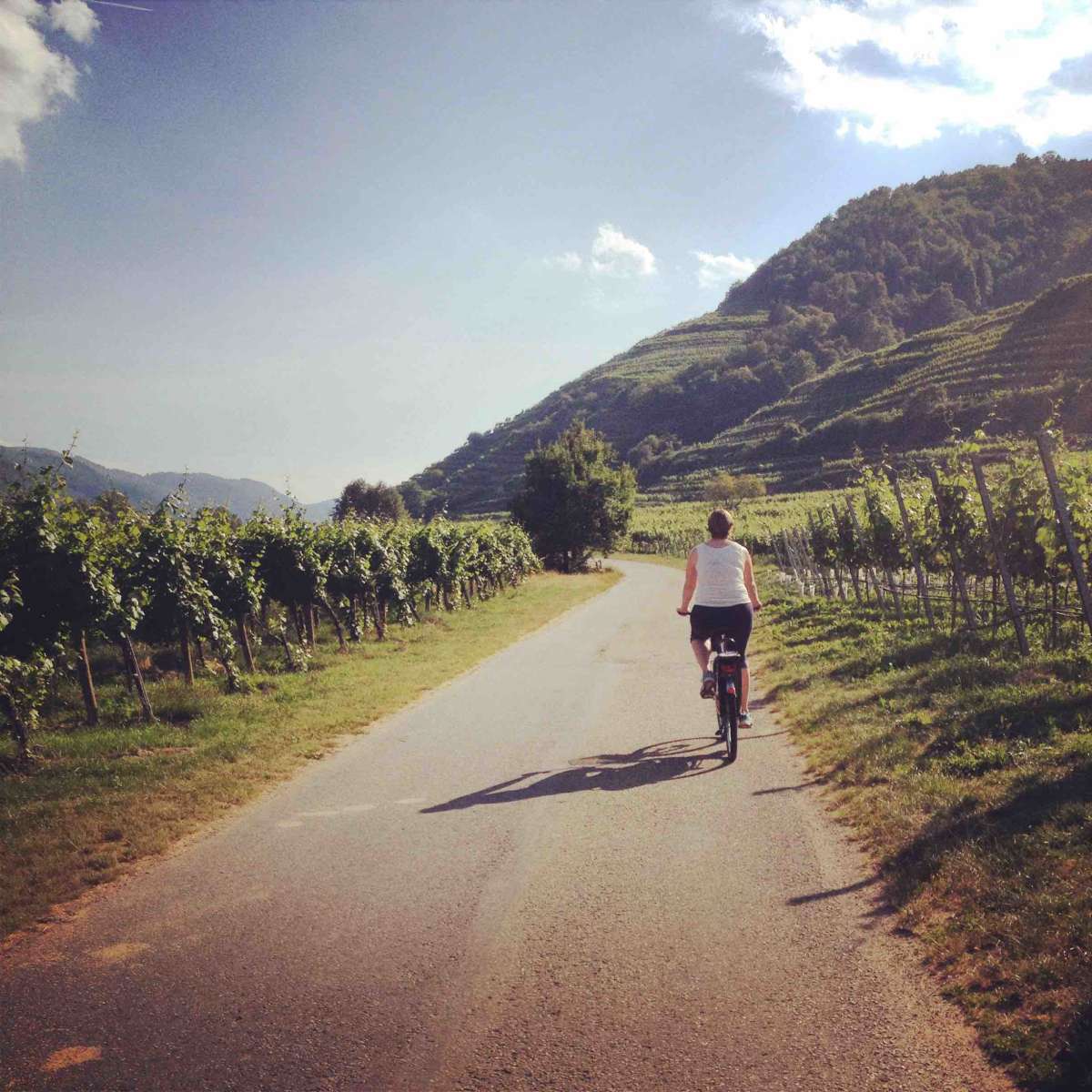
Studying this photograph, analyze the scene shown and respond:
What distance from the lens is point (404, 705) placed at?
10.4m

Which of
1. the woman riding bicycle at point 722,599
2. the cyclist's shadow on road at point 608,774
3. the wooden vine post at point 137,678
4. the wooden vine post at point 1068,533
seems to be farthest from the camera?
the wooden vine post at point 137,678

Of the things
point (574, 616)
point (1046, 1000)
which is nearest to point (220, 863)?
point (1046, 1000)

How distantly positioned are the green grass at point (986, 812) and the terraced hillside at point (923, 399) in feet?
215

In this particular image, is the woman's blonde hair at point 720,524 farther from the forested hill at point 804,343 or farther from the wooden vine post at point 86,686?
the forested hill at point 804,343

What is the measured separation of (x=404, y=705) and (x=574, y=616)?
12.8m

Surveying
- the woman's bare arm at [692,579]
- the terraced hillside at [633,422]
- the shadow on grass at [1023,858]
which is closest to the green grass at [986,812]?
the shadow on grass at [1023,858]

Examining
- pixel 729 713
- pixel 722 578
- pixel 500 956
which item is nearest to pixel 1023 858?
pixel 500 956

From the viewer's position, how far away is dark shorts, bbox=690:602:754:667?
284 inches

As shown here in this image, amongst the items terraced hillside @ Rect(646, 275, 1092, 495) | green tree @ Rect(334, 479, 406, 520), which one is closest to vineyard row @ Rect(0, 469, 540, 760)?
terraced hillside @ Rect(646, 275, 1092, 495)

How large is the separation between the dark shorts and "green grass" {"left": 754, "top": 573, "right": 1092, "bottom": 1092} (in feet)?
3.92

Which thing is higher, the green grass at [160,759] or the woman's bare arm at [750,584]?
the woman's bare arm at [750,584]

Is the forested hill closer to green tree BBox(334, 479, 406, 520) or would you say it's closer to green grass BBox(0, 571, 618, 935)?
green tree BBox(334, 479, 406, 520)

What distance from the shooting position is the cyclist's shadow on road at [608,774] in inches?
241

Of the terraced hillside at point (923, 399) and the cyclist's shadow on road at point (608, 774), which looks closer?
the cyclist's shadow on road at point (608, 774)
